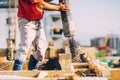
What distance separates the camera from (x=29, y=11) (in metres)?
5.98

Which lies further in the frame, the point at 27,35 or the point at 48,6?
the point at 27,35

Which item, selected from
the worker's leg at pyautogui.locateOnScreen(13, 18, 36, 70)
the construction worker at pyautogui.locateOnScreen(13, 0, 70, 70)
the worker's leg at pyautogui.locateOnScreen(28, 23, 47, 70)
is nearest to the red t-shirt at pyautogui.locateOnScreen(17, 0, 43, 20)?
the construction worker at pyautogui.locateOnScreen(13, 0, 70, 70)

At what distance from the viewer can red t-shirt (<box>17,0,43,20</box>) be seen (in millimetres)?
5961

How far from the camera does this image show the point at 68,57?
7840 millimetres

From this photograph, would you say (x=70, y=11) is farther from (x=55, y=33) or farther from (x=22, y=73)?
(x=55, y=33)

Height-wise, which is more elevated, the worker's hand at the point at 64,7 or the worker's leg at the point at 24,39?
the worker's hand at the point at 64,7

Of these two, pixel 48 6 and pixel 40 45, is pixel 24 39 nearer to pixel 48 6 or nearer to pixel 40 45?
pixel 40 45

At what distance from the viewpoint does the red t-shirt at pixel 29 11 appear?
235 inches

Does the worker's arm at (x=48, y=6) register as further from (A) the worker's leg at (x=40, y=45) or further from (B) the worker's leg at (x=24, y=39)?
(A) the worker's leg at (x=40, y=45)

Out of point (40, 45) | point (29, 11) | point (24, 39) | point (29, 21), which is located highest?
point (29, 11)

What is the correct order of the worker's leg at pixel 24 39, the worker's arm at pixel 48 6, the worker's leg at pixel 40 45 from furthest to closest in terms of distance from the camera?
the worker's leg at pixel 40 45
the worker's leg at pixel 24 39
the worker's arm at pixel 48 6

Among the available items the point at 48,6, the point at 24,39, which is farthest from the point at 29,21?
the point at 48,6

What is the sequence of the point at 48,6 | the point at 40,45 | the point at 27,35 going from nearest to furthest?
the point at 48,6 < the point at 27,35 < the point at 40,45

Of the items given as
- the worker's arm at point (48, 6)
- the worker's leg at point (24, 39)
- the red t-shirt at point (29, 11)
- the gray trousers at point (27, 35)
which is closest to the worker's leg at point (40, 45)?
the gray trousers at point (27, 35)
